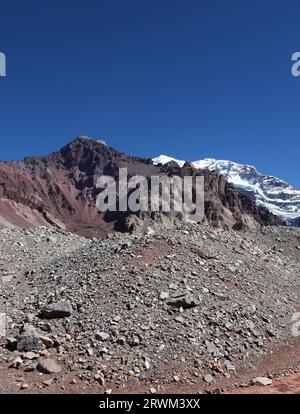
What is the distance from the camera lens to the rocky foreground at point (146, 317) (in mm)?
13477

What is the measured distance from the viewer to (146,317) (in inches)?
621

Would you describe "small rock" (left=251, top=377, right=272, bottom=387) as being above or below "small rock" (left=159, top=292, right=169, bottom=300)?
below

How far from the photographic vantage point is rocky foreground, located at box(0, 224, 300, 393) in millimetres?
13477

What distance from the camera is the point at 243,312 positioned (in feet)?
56.8

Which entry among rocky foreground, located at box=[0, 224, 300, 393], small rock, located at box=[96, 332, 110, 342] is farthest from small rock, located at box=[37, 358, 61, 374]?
small rock, located at box=[96, 332, 110, 342]

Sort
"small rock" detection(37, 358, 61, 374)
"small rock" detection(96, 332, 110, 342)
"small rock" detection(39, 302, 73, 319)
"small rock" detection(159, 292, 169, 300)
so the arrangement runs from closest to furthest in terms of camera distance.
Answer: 1. "small rock" detection(37, 358, 61, 374)
2. "small rock" detection(96, 332, 110, 342)
3. "small rock" detection(39, 302, 73, 319)
4. "small rock" detection(159, 292, 169, 300)

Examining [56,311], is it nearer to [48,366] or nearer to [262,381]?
[48,366]

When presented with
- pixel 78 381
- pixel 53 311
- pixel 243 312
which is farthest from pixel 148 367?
pixel 243 312

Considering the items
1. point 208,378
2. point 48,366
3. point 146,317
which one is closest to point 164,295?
point 146,317

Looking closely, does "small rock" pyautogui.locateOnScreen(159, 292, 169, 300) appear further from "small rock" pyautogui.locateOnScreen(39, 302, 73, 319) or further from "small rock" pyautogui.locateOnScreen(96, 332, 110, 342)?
"small rock" pyautogui.locateOnScreen(39, 302, 73, 319)

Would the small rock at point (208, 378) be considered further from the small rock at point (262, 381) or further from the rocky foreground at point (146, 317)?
the small rock at point (262, 381)

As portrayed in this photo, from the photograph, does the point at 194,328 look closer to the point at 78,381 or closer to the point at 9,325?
the point at 78,381
